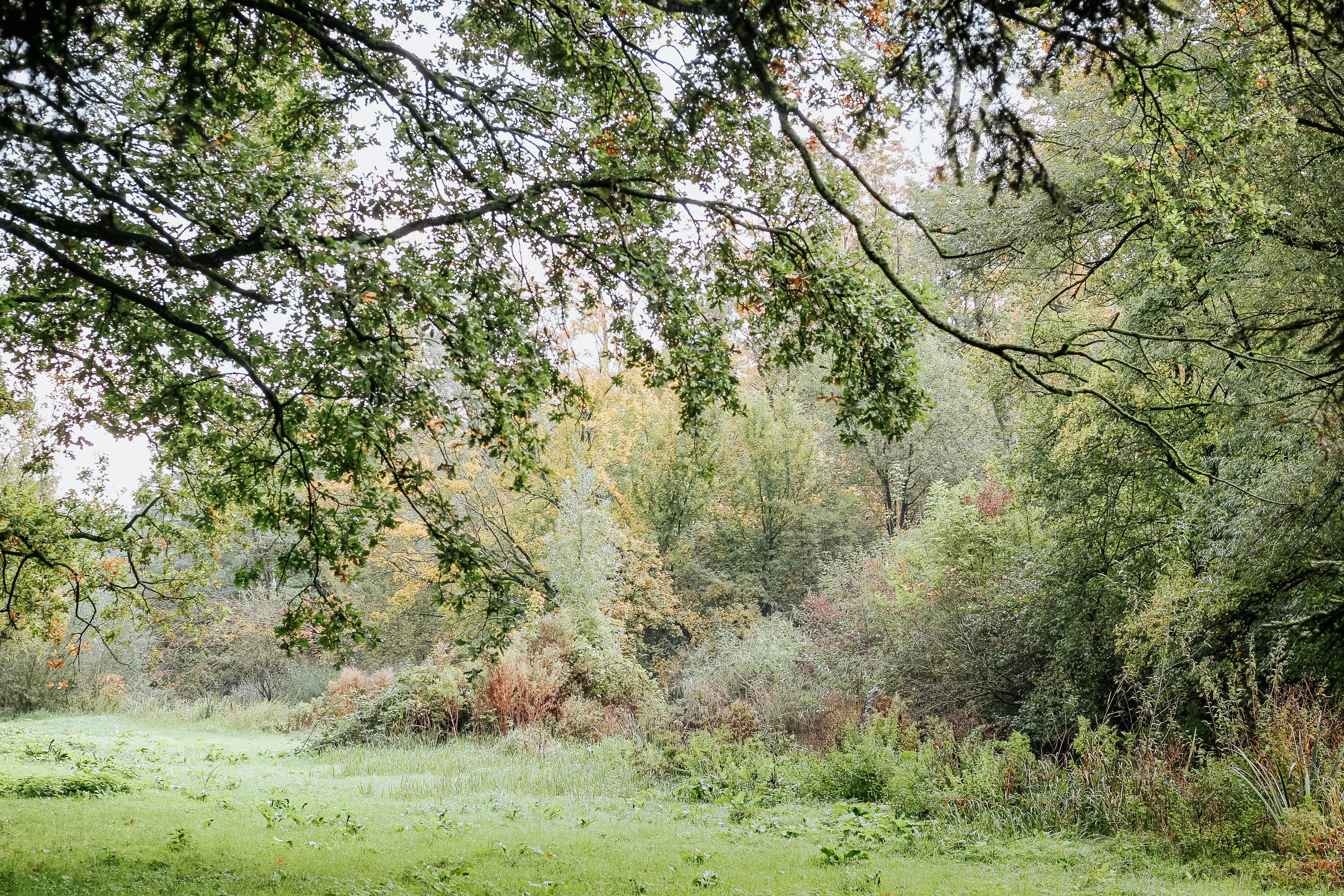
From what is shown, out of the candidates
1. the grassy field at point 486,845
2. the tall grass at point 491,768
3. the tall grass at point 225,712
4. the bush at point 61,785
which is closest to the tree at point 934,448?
the tall grass at point 491,768

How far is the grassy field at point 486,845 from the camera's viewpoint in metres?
5.54

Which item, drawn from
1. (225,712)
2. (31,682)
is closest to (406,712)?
(225,712)

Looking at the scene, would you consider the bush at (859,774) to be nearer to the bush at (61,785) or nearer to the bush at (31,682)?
the bush at (61,785)

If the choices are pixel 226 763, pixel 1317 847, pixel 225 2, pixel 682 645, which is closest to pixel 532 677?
pixel 226 763

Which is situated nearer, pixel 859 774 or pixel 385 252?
pixel 385 252

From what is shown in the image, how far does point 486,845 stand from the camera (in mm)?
6824

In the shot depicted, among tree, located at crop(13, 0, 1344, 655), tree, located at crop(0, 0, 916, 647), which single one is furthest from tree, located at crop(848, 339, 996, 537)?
tree, located at crop(0, 0, 916, 647)

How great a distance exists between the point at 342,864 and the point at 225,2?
221 inches

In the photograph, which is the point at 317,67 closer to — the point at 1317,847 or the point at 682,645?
the point at 1317,847

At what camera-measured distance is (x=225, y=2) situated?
424cm

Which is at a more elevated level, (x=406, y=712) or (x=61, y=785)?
(x=61, y=785)

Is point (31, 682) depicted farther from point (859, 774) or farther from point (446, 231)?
point (446, 231)

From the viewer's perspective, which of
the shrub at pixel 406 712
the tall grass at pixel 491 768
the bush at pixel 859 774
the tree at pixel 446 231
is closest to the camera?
the tree at pixel 446 231

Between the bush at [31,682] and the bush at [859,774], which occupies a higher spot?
the bush at [31,682]
